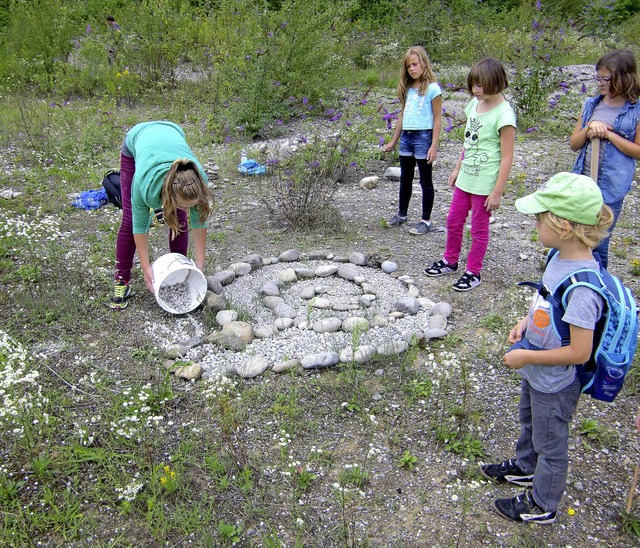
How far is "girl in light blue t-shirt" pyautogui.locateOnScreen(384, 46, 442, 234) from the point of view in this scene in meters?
4.59

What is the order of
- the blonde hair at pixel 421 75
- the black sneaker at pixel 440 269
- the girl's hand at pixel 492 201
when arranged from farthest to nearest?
1. the blonde hair at pixel 421 75
2. the black sneaker at pixel 440 269
3. the girl's hand at pixel 492 201

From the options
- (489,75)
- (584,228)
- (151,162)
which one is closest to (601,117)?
(489,75)

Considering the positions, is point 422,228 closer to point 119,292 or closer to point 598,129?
point 598,129

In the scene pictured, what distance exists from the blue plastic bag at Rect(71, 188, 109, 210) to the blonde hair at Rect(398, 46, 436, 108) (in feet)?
10.9

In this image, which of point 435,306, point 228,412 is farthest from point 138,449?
point 435,306

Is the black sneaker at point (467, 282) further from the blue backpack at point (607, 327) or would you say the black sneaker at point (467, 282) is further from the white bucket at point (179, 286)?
the blue backpack at point (607, 327)

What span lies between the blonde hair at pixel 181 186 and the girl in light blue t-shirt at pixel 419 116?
7.17 feet

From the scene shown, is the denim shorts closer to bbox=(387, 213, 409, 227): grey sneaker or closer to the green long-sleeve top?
bbox=(387, 213, 409, 227): grey sneaker

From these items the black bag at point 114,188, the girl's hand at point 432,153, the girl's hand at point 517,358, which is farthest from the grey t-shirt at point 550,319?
the black bag at point 114,188

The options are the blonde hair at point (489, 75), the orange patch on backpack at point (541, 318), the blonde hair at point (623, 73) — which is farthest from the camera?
the blonde hair at point (489, 75)

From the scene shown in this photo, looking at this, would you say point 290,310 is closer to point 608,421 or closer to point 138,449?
point 138,449

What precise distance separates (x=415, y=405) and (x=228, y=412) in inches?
42.0

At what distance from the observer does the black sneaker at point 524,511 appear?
2377mm

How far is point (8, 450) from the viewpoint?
2807 millimetres
